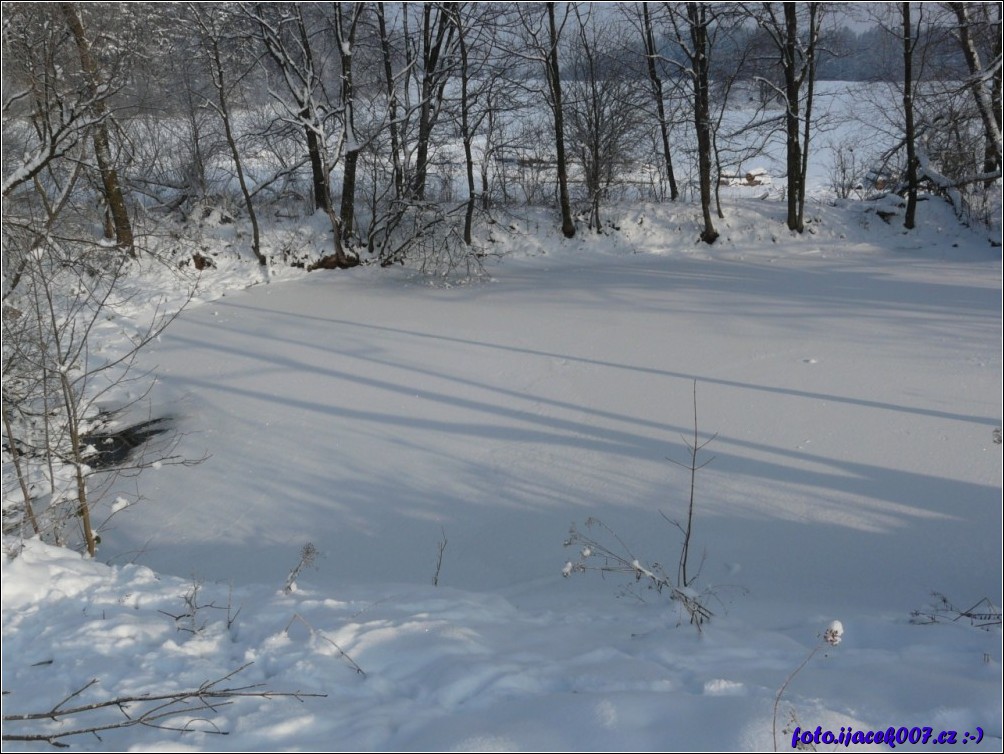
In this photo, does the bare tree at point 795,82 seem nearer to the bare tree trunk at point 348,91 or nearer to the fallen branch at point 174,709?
the bare tree trunk at point 348,91

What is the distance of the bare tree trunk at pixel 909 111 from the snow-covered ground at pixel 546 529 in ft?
14.3

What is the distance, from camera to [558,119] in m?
16.7

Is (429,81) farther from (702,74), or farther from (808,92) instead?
(808,92)

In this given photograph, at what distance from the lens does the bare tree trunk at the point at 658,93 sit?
57.6ft

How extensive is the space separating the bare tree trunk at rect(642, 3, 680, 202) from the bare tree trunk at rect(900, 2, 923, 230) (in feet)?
16.9

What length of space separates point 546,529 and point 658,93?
1453 cm

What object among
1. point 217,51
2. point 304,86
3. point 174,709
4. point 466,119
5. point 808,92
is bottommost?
point 174,709

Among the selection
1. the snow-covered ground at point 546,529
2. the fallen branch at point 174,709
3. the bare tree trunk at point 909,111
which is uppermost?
the bare tree trunk at point 909,111

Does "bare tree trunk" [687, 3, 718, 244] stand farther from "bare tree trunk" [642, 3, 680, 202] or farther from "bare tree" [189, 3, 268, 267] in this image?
"bare tree" [189, 3, 268, 267]

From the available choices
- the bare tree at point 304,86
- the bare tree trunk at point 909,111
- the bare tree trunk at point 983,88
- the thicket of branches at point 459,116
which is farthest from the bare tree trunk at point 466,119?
the bare tree trunk at point 983,88

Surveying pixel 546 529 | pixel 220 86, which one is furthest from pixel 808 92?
pixel 546 529

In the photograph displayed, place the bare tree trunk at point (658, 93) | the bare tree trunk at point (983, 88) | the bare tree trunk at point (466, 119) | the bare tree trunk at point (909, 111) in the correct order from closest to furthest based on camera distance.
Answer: the bare tree trunk at point (983, 88), the bare tree trunk at point (909, 111), the bare tree trunk at point (466, 119), the bare tree trunk at point (658, 93)

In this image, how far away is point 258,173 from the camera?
17.4 m

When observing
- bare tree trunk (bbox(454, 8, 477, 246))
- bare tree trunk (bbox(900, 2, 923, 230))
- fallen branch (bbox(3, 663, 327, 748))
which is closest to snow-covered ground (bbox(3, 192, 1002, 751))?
fallen branch (bbox(3, 663, 327, 748))
